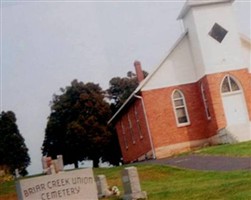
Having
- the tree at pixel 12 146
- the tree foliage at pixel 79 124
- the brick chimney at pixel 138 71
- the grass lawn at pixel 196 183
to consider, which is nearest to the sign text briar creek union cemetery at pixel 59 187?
the grass lawn at pixel 196 183

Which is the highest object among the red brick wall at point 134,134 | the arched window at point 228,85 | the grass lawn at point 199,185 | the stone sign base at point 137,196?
the arched window at point 228,85

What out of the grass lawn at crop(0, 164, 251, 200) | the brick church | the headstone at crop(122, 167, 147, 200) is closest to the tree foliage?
the brick church

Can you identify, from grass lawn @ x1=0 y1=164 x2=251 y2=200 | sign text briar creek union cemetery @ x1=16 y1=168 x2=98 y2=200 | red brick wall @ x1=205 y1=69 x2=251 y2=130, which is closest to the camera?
sign text briar creek union cemetery @ x1=16 y1=168 x2=98 y2=200

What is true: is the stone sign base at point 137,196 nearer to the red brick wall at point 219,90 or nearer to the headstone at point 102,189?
the headstone at point 102,189

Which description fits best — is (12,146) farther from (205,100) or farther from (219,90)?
(219,90)

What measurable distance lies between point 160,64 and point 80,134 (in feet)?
66.0

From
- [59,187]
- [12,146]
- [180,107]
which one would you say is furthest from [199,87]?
[12,146]

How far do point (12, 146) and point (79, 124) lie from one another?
35.1 ft

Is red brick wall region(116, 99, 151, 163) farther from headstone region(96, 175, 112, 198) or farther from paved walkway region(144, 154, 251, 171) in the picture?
headstone region(96, 175, 112, 198)

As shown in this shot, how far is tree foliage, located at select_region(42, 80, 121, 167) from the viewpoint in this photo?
4825 cm

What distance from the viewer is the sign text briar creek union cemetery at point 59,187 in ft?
29.3

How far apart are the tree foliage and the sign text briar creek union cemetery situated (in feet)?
126

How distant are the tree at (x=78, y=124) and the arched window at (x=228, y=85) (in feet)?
70.2

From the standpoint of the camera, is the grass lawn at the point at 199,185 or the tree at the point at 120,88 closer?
the grass lawn at the point at 199,185
